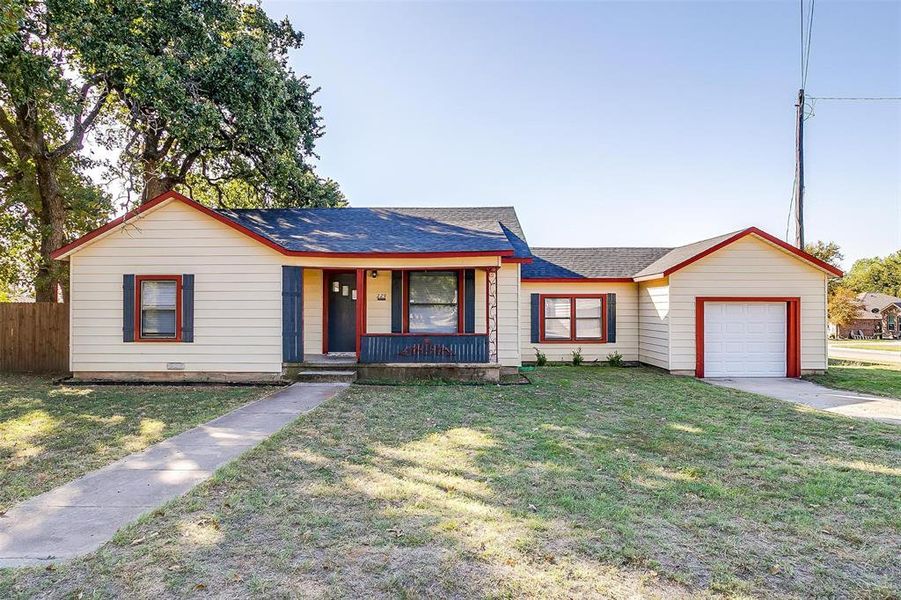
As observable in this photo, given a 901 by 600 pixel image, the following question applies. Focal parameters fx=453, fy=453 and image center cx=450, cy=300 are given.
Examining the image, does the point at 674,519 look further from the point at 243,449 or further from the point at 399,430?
the point at 243,449

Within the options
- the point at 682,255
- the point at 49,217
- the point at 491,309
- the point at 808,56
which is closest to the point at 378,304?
the point at 491,309

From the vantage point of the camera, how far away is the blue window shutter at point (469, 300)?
10.9m

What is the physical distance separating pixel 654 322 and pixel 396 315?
7.08 metres

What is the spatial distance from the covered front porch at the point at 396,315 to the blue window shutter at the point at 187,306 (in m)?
2.05

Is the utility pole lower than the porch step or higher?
higher

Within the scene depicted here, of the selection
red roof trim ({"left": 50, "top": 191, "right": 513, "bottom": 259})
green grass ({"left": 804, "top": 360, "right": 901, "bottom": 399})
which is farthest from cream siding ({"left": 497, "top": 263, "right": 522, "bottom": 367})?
green grass ({"left": 804, "top": 360, "right": 901, "bottom": 399})

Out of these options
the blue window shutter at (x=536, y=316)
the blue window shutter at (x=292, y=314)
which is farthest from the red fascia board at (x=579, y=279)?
the blue window shutter at (x=292, y=314)

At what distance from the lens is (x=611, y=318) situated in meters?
13.5

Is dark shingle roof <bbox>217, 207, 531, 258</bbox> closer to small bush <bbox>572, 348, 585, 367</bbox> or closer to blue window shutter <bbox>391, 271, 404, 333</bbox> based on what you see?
blue window shutter <bbox>391, 271, 404, 333</bbox>

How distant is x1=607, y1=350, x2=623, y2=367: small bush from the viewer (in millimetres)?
13195

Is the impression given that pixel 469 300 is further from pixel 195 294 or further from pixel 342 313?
pixel 195 294

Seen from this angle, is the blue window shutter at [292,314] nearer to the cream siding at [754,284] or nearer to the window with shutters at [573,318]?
the window with shutters at [573,318]

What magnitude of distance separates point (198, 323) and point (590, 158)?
15382mm

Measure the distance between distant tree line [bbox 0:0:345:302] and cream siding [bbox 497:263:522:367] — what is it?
747cm
